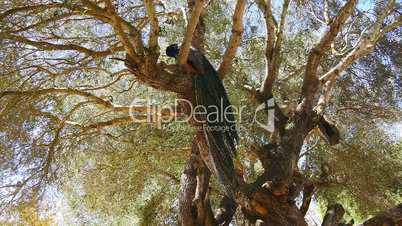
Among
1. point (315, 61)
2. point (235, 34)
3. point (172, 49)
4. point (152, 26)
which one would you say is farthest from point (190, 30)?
point (315, 61)

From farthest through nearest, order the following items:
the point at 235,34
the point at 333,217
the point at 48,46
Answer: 1. the point at 333,217
2. the point at 48,46
3. the point at 235,34

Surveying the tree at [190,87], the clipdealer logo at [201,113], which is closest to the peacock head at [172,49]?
the tree at [190,87]

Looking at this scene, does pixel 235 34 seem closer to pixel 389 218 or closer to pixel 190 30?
pixel 190 30

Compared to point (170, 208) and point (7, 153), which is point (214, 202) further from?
point (7, 153)

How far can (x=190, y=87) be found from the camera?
4156 millimetres

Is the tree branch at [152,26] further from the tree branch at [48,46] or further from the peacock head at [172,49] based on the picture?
the tree branch at [48,46]

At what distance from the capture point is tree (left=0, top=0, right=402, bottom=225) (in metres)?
4.27

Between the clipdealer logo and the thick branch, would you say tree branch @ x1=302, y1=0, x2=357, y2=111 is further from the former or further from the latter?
the thick branch

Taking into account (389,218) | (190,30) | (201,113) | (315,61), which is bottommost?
(389,218)

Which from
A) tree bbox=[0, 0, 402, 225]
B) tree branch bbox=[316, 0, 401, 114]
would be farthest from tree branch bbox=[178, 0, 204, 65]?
tree branch bbox=[316, 0, 401, 114]

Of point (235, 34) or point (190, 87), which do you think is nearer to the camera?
point (190, 87)

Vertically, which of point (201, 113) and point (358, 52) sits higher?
point (358, 52)

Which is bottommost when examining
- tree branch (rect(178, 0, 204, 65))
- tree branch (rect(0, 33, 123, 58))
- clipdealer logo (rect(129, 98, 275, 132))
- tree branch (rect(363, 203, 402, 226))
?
tree branch (rect(363, 203, 402, 226))

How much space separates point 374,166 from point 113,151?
12.8 feet
